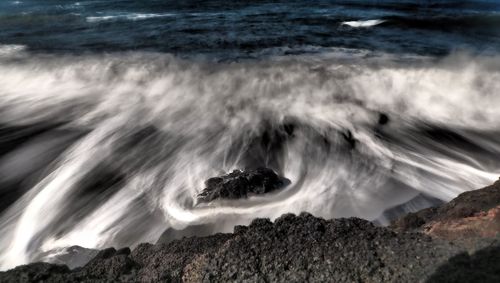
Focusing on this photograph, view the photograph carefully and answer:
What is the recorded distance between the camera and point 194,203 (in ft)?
20.5

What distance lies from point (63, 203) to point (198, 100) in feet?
14.9

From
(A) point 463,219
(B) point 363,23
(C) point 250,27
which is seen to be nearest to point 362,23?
(B) point 363,23

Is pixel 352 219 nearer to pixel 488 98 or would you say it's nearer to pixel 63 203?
pixel 63 203

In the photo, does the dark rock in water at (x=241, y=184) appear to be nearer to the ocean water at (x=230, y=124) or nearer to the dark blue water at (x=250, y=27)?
the ocean water at (x=230, y=124)

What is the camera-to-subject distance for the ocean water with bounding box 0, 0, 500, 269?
613 centimetres

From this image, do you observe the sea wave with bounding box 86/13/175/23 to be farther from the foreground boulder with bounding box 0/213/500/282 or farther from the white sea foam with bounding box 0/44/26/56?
the foreground boulder with bounding box 0/213/500/282

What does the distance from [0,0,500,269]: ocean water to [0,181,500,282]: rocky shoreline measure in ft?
7.49

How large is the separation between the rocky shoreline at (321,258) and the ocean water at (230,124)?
2284 millimetres

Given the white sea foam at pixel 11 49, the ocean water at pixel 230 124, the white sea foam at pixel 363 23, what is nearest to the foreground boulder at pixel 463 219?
the ocean water at pixel 230 124

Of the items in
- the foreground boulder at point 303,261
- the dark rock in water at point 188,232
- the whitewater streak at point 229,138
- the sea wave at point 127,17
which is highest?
the foreground boulder at point 303,261

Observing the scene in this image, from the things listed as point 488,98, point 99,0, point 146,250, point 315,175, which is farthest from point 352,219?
point 99,0

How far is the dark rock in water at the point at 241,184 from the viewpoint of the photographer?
241 inches

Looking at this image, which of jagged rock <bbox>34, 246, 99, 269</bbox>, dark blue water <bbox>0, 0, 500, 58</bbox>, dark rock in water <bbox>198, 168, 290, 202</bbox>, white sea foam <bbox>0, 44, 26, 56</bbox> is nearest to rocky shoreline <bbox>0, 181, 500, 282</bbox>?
jagged rock <bbox>34, 246, 99, 269</bbox>

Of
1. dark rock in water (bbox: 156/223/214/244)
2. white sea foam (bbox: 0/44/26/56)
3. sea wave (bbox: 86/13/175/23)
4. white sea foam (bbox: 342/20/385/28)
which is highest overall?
sea wave (bbox: 86/13/175/23)
